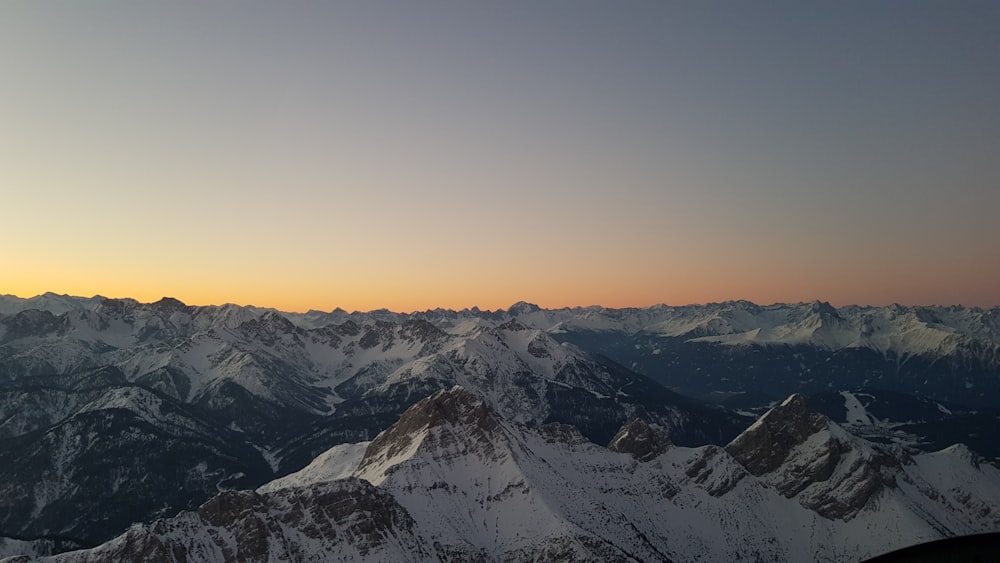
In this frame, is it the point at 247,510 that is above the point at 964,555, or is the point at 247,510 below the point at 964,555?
below

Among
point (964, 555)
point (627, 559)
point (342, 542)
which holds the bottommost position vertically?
point (627, 559)

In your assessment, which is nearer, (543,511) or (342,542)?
(342,542)

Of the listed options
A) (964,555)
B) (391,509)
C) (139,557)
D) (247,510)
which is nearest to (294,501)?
(247,510)

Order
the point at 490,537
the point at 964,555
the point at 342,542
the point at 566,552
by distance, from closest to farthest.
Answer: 1. the point at 964,555
2. the point at 342,542
3. the point at 566,552
4. the point at 490,537

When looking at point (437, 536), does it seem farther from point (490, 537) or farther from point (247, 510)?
point (247, 510)

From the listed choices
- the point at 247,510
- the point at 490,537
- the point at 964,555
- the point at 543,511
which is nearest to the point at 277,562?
the point at 247,510

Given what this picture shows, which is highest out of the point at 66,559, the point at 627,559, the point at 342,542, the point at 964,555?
the point at 964,555

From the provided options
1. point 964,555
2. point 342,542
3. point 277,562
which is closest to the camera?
point 964,555

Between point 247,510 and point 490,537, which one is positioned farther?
point 490,537

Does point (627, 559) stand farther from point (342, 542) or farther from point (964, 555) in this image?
point (964, 555)
